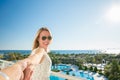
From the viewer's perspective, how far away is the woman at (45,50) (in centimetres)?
109

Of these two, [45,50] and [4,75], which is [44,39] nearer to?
[45,50]

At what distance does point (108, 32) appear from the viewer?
28875 mm

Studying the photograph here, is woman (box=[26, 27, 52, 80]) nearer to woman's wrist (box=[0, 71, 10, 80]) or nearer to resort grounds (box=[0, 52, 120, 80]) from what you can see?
woman's wrist (box=[0, 71, 10, 80])

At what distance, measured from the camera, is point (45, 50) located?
1224 millimetres

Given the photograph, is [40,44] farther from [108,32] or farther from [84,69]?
[108,32]

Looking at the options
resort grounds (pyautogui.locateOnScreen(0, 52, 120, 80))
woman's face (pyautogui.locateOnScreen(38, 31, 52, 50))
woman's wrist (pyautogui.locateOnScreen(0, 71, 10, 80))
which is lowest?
resort grounds (pyautogui.locateOnScreen(0, 52, 120, 80))

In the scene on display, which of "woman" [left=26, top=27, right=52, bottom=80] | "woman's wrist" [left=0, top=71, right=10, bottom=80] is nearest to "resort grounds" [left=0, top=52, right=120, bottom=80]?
"woman" [left=26, top=27, right=52, bottom=80]

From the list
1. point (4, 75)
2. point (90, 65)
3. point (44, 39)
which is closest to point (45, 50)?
point (44, 39)

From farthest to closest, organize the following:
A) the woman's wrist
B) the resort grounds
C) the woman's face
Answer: the resort grounds, the woman's face, the woman's wrist

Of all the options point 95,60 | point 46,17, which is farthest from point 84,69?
point 46,17

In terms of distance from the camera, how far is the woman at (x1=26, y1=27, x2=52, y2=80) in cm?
109

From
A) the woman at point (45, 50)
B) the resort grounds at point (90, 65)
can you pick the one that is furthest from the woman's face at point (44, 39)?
the resort grounds at point (90, 65)

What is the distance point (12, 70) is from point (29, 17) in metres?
26.7

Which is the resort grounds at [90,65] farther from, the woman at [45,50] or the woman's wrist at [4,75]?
the woman's wrist at [4,75]
